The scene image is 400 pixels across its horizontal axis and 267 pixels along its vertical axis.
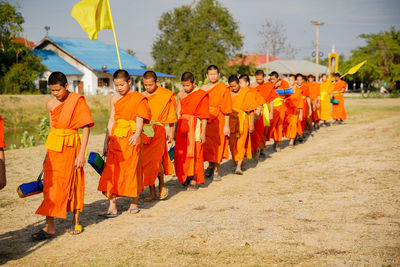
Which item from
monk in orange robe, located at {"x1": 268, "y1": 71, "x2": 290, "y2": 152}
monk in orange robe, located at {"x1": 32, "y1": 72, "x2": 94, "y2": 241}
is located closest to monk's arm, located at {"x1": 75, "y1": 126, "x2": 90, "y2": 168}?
monk in orange robe, located at {"x1": 32, "y1": 72, "x2": 94, "y2": 241}

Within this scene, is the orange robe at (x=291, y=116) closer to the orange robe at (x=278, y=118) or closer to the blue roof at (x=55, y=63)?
the orange robe at (x=278, y=118)

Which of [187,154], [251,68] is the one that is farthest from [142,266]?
[251,68]

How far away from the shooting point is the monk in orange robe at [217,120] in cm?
793

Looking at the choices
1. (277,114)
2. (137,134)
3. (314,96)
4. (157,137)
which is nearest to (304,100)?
(314,96)

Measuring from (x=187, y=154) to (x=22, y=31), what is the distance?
83.2 feet

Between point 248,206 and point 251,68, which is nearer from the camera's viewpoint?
point 248,206

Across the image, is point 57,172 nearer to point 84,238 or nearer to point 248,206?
point 84,238

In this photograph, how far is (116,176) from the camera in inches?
224

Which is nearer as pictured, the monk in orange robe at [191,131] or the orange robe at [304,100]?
the monk in orange robe at [191,131]

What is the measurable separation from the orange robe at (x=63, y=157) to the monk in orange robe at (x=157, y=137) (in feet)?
4.97

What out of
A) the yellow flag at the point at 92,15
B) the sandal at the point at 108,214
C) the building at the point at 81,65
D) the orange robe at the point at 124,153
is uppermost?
the building at the point at 81,65

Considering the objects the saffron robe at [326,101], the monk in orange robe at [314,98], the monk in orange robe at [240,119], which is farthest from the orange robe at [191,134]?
the saffron robe at [326,101]

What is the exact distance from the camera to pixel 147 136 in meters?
6.41

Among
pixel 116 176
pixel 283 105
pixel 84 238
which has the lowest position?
pixel 84 238
